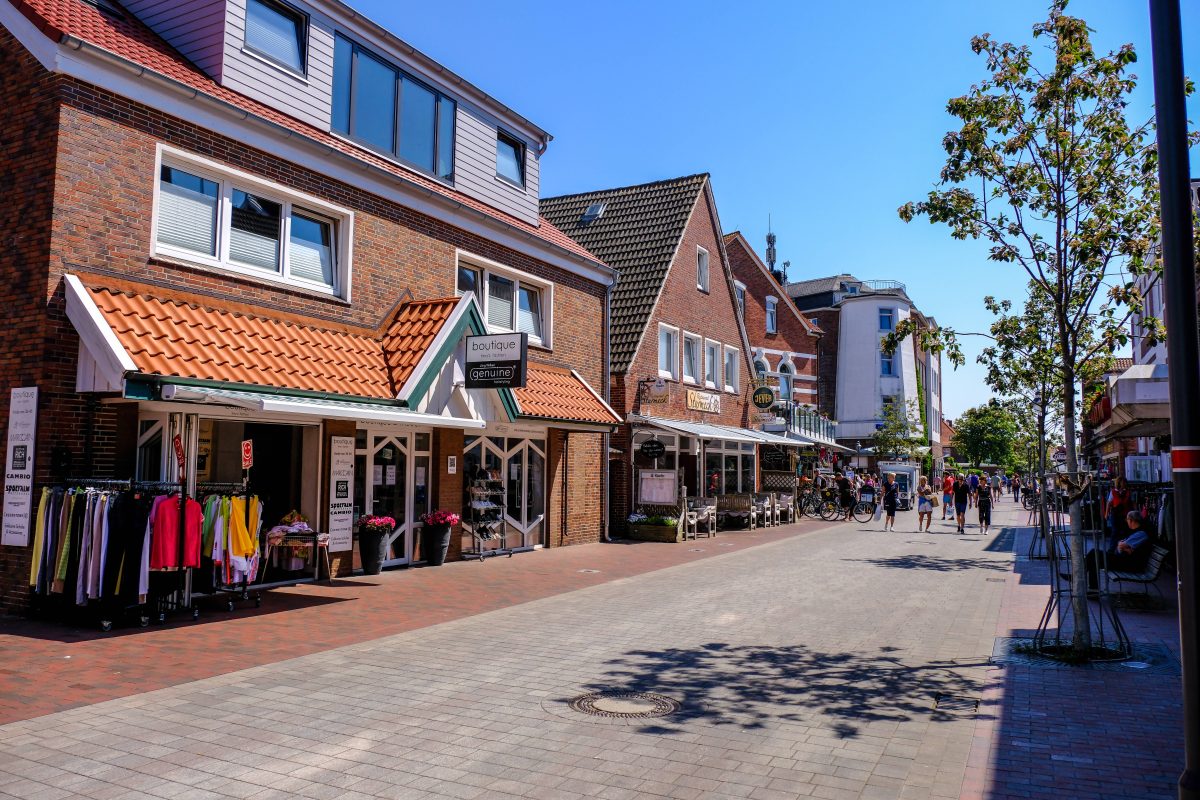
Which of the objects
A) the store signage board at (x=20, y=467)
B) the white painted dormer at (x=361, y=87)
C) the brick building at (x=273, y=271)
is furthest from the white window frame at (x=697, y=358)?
the store signage board at (x=20, y=467)

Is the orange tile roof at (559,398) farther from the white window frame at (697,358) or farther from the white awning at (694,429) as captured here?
the white window frame at (697,358)

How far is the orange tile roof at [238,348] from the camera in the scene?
31.1ft

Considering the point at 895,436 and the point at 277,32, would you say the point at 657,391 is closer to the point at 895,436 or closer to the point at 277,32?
the point at 277,32

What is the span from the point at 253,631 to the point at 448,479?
6353mm

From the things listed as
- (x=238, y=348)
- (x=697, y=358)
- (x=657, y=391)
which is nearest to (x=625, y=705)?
(x=238, y=348)

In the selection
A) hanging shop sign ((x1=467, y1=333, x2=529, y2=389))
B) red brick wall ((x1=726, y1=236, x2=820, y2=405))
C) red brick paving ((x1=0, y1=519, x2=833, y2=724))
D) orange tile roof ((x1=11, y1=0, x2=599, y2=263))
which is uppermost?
red brick wall ((x1=726, y1=236, x2=820, y2=405))

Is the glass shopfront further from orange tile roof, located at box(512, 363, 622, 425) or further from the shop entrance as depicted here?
the shop entrance

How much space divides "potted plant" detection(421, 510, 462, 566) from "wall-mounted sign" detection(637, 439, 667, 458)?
7758 millimetres

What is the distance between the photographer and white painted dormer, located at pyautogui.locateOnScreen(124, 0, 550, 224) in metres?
12.5

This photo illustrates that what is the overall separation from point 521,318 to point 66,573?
10323mm

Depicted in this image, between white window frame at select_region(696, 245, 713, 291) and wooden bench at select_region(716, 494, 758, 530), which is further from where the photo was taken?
white window frame at select_region(696, 245, 713, 291)

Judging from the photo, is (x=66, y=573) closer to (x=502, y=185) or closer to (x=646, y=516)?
(x=502, y=185)

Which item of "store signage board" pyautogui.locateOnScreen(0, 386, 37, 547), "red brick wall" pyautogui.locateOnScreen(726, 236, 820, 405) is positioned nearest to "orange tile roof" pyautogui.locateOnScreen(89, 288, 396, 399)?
"store signage board" pyautogui.locateOnScreen(0, 386, 37, 547)

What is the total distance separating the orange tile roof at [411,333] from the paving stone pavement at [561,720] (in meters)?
4.18
